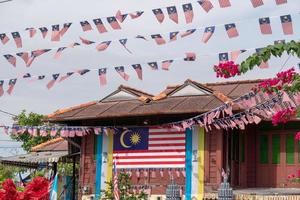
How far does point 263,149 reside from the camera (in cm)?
1942

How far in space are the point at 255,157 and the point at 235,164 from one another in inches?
34.0

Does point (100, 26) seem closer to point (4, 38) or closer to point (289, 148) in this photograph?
point (4, 38)

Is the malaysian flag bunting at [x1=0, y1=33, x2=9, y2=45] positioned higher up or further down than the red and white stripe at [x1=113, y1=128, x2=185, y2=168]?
higher up

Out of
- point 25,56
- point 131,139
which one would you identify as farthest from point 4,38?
point 131,139

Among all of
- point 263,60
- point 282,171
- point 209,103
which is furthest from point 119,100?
point 263,60

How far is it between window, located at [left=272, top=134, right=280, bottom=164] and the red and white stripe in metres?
2.93

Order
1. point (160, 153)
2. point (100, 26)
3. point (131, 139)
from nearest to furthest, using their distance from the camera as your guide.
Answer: point (100, 26) → point (160, 153) → point (131, 139)

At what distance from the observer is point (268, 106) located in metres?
15.1

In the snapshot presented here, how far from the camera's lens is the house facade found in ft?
60.3

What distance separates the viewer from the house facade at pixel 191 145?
60.3ft

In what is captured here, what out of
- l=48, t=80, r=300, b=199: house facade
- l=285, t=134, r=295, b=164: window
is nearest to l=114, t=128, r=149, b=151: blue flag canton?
l=48, t=80, r=300, b=199: house facade

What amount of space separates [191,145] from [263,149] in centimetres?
248

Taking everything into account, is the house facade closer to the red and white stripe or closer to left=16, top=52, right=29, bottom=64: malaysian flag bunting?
the red and white stripe

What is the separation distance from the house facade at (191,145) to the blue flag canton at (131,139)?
0.16 ft
